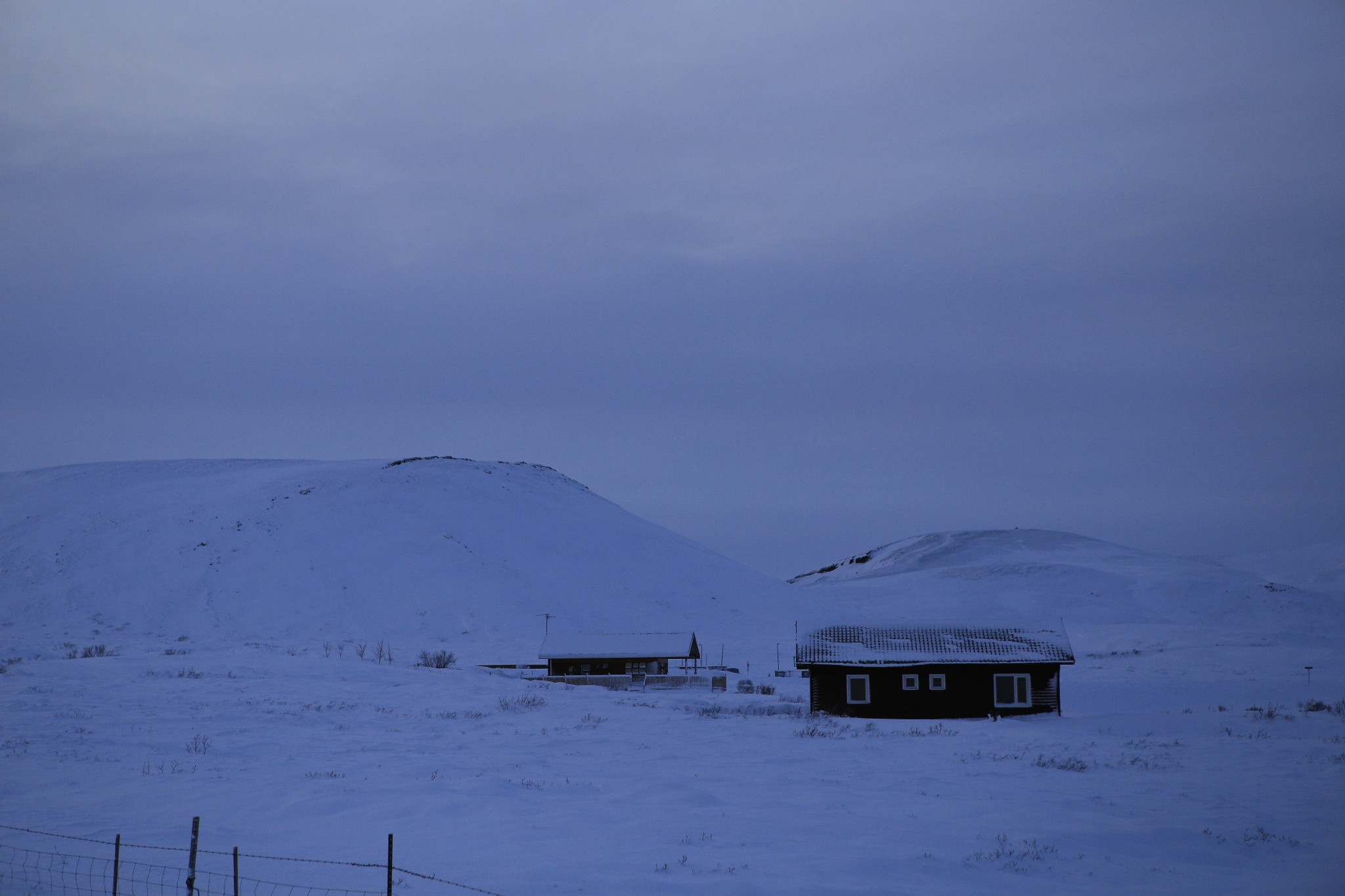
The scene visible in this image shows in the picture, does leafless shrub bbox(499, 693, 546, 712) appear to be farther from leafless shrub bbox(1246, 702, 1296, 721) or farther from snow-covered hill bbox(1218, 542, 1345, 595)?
snow-covered hill bbox(1218, 542, 1345, 595)

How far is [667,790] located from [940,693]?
1781 centimetres

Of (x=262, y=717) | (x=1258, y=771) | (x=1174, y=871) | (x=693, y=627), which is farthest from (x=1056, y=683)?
(x=693, y=627)

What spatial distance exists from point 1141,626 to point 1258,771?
57.1m

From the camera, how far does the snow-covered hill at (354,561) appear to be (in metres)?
64.8

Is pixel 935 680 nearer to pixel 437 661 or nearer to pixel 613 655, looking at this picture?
pixel 613 655

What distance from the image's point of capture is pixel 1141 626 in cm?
7444

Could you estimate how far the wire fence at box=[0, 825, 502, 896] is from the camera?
12.5 metres

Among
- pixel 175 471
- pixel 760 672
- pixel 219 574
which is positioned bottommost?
pixel 760 672

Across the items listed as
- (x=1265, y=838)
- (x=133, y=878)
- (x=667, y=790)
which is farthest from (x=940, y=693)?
(x=133, y=878)

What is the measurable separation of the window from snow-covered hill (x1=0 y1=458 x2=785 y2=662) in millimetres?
29293

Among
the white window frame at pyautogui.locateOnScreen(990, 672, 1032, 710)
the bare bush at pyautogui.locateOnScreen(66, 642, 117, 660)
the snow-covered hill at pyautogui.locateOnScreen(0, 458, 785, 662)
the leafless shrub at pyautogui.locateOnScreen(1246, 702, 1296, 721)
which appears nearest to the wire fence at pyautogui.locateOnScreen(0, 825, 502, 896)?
the white window frame at pyautogui.locateOnScreen(990, 672, 1032, 710)

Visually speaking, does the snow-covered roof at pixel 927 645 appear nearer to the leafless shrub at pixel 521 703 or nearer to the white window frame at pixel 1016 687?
the white window frame at pixel 1016 687

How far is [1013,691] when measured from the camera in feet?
113

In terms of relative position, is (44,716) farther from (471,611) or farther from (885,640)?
(471,611)
